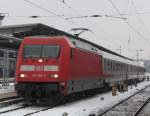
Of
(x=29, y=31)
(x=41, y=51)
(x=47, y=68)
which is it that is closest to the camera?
(x=47, y=68)

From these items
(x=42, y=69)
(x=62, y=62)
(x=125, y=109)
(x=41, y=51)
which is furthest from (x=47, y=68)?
(x=125, y=109)

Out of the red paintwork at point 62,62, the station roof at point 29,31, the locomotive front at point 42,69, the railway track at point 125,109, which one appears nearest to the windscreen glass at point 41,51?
the locomotive front at point 42,69

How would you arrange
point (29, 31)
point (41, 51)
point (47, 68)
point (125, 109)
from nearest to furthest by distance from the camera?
point (125, 109) < point (47, 68) < point (41, 51) < point (29, 31)

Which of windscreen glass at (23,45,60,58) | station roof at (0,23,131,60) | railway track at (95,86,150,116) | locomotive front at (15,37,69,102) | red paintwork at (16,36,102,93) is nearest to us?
railway track at (95,86,150,116)

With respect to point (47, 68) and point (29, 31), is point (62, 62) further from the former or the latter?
point (29, 31)

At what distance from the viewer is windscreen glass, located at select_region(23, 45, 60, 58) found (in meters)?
19.9

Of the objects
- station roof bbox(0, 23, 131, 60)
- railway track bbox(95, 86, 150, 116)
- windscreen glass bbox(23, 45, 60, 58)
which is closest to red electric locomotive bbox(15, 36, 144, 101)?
windscreen glass bbox(23, 45, 60, 58)

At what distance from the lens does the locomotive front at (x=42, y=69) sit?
19.3 metres

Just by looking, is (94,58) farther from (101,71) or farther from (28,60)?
(28,60)

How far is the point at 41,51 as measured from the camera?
65.8 ft

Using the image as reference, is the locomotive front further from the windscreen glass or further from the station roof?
the station roof

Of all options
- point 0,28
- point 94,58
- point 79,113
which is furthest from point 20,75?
point 0,28

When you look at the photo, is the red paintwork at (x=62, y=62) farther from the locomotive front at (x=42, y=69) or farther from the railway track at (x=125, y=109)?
the railway track at (x=125, y=109)

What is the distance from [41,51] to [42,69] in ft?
2.99
